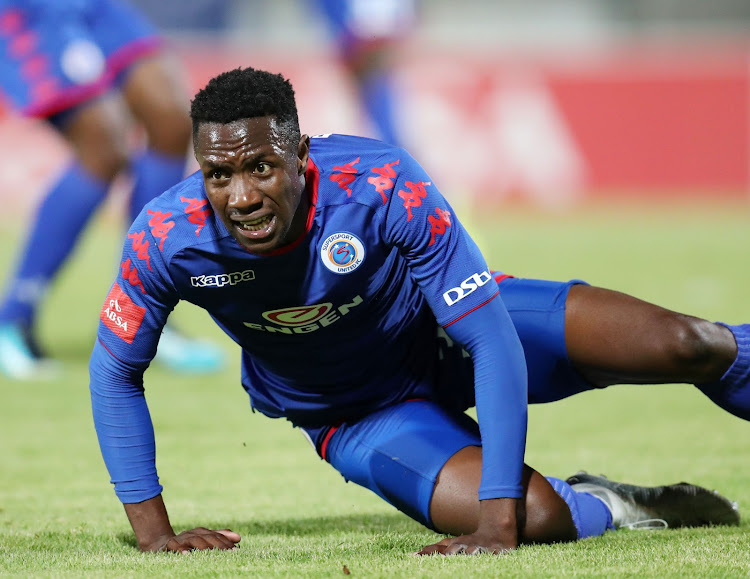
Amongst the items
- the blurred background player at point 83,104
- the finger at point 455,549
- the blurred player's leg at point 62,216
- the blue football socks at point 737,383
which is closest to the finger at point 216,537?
the finger at point 455,549

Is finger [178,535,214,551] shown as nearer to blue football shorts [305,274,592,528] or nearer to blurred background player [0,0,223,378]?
blue football shorts [305,274,592,528]

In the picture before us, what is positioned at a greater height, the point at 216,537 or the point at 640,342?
the point at 640,342

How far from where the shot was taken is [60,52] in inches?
231

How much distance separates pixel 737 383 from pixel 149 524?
1.55 m

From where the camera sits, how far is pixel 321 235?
301cm

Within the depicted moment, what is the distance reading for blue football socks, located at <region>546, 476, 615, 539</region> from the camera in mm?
3160

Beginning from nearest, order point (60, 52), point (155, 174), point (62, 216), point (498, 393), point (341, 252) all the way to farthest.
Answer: point (498, 393) → point (341, 252) → point (155, 174) → point (60, 52) → point (62, 216)

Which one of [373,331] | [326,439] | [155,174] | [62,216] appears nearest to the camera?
[373,331]

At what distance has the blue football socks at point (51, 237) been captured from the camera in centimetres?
606

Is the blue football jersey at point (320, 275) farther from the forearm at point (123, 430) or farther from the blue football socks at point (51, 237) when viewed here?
the blue football socks at point (51, 237)

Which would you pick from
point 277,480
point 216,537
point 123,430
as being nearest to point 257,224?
point 123,430

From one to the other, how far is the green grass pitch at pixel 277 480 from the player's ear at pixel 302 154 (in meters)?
0.92

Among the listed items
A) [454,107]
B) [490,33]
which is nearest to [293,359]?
[454,107]

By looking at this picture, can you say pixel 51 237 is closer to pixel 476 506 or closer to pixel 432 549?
pixel 476 506
